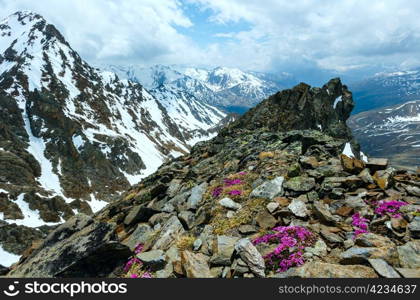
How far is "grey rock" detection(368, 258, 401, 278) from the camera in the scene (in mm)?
7660

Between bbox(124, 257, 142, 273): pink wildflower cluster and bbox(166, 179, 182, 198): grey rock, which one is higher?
bbox(166, 179, 182, 198): grey rock

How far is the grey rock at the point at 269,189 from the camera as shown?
13.6 m

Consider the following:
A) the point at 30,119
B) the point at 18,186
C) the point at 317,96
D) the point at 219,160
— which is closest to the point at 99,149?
the point at 30,119

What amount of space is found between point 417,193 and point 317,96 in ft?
184

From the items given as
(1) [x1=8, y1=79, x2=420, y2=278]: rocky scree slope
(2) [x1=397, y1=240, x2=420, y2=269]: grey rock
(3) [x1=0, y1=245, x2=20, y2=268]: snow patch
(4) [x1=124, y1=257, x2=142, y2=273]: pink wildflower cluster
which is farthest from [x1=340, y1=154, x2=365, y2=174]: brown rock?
(3) [x1=0, y1=245, x2=20, y2=268]: snow patch

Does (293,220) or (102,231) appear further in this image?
→ (102,231)

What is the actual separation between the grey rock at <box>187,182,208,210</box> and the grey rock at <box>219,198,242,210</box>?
1.80 meters

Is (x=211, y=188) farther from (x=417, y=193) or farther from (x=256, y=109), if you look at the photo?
(x=256, y=109)

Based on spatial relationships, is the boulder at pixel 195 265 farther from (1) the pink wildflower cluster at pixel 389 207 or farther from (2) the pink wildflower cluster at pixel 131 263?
(1) the pink wildflower cluster at pixel 389 207

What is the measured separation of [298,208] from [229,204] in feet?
10.7

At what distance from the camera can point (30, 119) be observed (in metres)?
189

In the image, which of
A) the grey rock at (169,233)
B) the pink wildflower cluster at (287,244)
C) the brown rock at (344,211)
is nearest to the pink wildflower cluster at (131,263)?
the grey rock at (169,233)

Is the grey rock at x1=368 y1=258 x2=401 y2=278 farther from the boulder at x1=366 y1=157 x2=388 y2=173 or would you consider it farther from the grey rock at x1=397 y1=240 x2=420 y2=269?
the boulder at x1=366 y1=157 x2=388 y2=173

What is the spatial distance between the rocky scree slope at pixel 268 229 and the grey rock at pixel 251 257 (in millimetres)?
30
